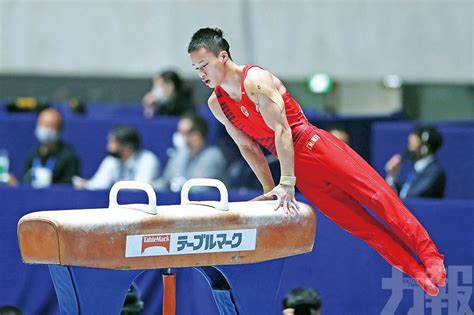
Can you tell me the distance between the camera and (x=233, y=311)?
571 centimetres

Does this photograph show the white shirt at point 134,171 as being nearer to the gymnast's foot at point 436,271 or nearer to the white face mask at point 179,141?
the white face mask at point 179,141

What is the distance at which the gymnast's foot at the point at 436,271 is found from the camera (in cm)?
566

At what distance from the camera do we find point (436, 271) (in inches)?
223

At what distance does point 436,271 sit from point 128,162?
4637mm

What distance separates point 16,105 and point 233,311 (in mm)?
7643

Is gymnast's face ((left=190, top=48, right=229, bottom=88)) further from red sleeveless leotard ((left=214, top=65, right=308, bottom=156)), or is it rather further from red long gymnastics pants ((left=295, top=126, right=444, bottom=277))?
red long gymnastics pants ((left=295, top=126, right=444, bottom=277))

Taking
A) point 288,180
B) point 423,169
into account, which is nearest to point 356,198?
point 288,180

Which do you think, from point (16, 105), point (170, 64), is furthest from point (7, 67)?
point (170, 64)

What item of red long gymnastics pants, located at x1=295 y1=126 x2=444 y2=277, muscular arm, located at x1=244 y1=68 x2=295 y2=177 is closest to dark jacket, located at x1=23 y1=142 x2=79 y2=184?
red long gymnastics pants, located at x1=295 y1=126 x2=444 y2=277

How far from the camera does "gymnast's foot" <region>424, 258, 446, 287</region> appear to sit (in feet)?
18.6

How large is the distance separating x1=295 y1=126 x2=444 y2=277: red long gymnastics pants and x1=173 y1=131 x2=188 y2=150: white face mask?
13.0 ft

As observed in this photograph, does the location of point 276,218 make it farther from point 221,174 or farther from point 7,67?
point 7,67

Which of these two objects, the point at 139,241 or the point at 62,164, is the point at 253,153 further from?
the point at 62,164

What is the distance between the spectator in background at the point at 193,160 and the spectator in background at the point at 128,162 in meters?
0.15
